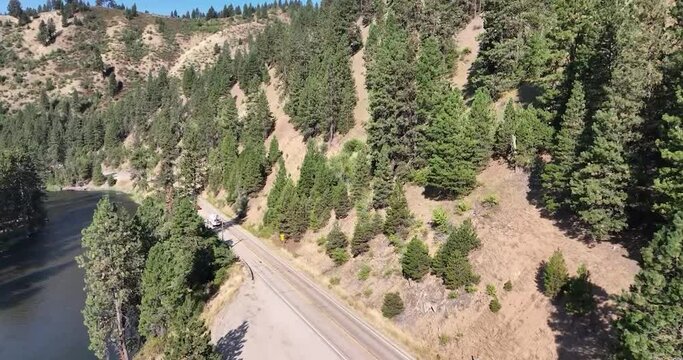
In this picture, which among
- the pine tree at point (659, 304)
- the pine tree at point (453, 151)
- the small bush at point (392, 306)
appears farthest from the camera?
the pine tree at point (453, 151)

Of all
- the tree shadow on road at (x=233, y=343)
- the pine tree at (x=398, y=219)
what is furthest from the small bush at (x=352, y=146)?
the tree shadow on road at (x=233, y=343)

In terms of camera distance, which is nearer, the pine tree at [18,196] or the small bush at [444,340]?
the small bush at [444,340]

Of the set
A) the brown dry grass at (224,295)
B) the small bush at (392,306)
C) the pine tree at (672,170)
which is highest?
the pine tree at (672,170)

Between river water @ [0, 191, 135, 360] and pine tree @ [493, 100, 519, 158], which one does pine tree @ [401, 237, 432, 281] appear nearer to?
pine tree @ [493, 100, 519, 158]

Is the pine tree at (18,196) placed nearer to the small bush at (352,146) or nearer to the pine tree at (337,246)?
the small bush at (352,146)

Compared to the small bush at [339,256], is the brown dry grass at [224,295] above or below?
below

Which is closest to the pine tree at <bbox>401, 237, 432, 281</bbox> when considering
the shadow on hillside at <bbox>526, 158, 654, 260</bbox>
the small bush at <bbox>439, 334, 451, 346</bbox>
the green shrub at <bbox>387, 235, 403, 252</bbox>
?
the green shrub at <bbox>387, 235, 403, 252</bbox>

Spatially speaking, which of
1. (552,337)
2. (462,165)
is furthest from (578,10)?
(552,337)
